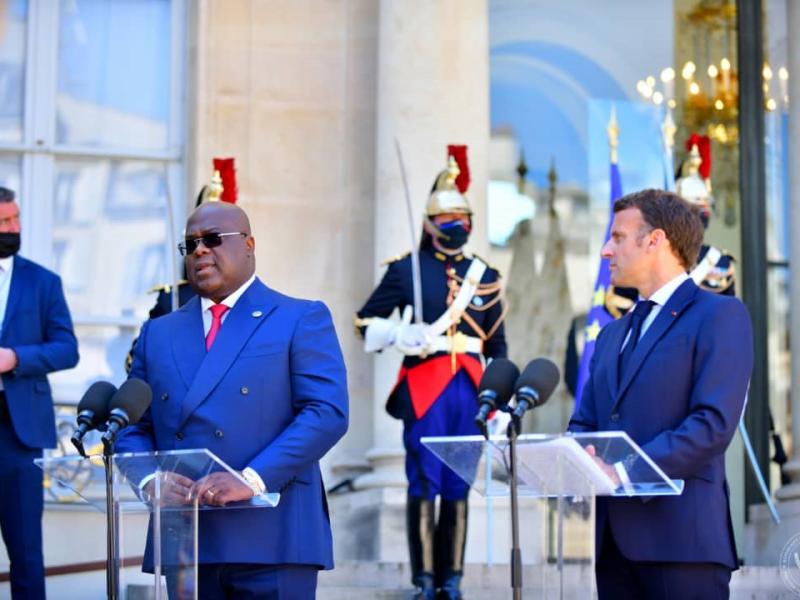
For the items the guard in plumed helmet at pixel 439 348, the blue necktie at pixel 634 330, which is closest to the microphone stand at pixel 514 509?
the blue necktie at pixel 634 330

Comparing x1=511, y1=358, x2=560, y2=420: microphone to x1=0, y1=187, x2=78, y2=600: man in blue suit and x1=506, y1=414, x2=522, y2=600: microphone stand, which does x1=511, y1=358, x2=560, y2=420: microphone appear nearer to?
x1=506, y1=414, x2=522, y2=600: microphone stand

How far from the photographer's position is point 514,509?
5293 mm

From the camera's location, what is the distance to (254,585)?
5449 millimetres

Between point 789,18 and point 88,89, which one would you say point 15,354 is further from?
point 789,18

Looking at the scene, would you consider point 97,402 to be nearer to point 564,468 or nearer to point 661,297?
point 564,468

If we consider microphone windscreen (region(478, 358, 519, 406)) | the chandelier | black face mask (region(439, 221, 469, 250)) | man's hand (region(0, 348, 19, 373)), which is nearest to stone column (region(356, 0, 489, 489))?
black face mask (region(439, 221, 469, 250))

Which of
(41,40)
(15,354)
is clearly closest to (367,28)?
(41,40)

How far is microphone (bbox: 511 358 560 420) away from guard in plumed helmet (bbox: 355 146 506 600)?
10.5 feet

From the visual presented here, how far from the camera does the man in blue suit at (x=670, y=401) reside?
5.59 m

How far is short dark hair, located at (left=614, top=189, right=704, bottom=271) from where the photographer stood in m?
5.93

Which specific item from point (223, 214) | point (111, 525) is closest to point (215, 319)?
point (223, 214)

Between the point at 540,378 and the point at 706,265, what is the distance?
4575 mm

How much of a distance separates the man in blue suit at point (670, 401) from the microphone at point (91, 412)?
149 centimetres

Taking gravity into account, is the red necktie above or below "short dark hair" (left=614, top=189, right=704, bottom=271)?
below
